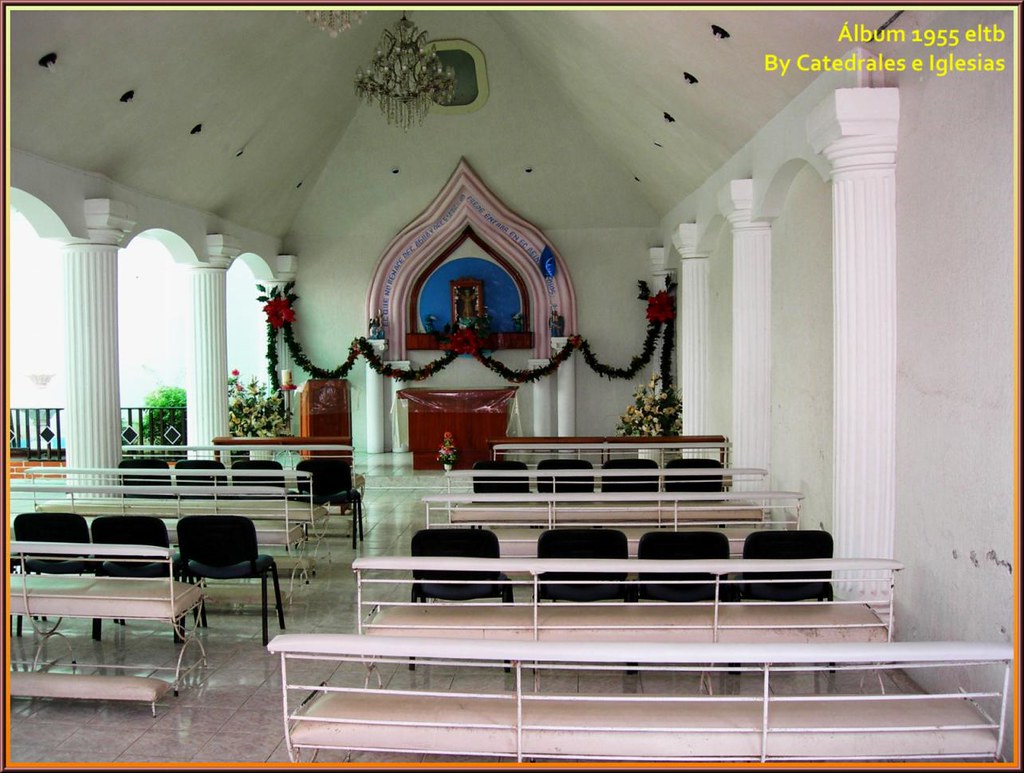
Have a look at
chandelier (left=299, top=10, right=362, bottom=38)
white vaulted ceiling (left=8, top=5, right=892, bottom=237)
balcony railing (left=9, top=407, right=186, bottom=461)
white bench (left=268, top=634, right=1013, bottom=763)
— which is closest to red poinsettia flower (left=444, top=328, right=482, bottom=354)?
white vaulted ceiling (left=8, top=5, right=892, bottom=237)

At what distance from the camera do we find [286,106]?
12117 millimetres

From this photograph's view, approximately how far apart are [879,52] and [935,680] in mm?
3996

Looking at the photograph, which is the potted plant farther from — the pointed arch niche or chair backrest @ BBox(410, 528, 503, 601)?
chair backrest @ BBox(410, 528, 503, 601)

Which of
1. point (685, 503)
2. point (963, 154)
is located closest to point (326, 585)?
point (685, 503)

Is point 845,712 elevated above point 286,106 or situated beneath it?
situated beneath

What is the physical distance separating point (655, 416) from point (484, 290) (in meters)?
4.58

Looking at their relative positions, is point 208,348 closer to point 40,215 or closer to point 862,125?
point 40,215

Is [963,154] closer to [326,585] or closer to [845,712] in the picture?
[845,712]

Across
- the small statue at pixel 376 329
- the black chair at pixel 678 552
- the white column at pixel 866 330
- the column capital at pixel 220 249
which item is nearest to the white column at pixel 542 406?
the small statue at pixel 376 329

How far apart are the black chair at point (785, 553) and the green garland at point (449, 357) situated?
33.4 ft

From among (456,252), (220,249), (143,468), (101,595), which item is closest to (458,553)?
(101,595)

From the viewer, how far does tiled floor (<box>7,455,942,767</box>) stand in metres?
4.44

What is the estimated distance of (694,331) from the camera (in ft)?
42.5

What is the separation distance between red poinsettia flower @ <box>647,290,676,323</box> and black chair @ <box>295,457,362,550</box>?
743cm
